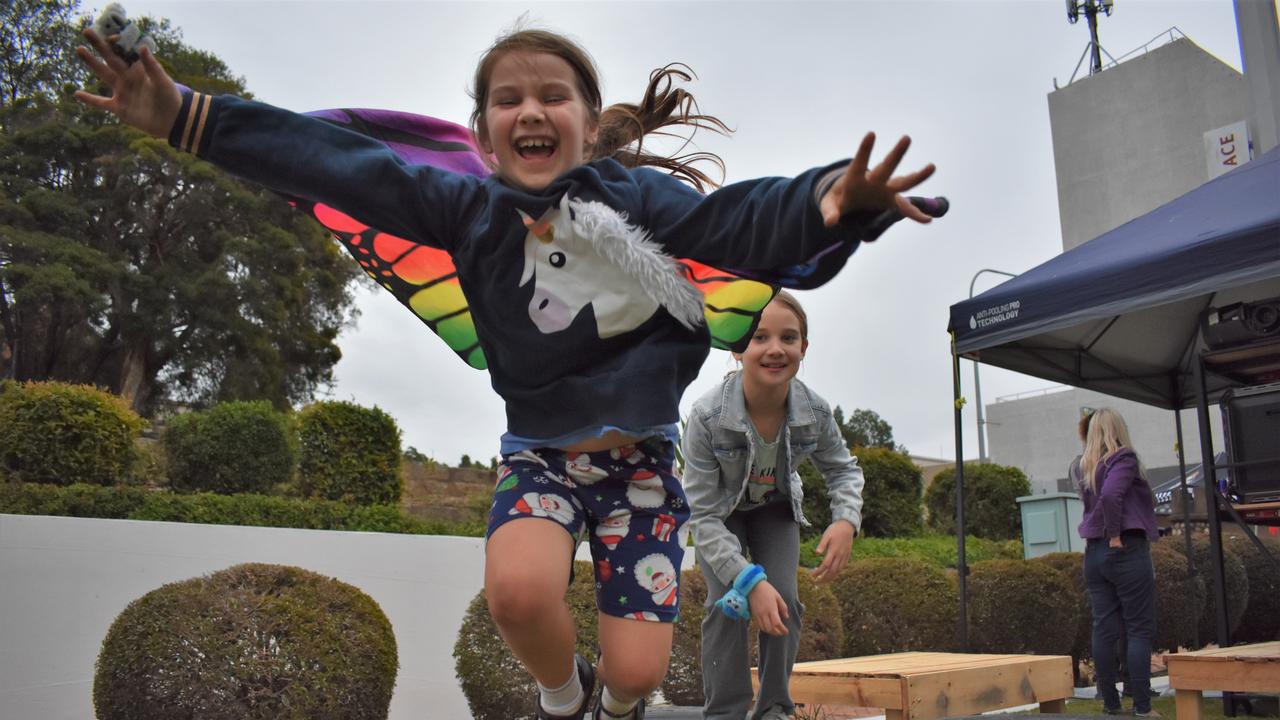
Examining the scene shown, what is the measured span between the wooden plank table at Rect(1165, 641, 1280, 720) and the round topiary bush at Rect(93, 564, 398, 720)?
3.44 meters

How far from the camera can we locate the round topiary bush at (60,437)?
21.7 ft

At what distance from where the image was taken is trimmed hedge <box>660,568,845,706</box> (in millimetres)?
5559

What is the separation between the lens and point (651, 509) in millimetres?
2389

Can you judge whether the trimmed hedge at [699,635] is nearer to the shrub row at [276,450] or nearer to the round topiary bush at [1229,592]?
the shrub row at [276,450]

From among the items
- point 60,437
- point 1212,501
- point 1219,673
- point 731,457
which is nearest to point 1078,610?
point 1212,501

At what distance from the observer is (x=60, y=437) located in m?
6.75

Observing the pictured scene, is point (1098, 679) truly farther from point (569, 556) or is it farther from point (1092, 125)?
point (1092, 125)

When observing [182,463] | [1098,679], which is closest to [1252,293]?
[1098,679]

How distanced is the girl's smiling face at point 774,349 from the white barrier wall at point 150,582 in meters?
3.53

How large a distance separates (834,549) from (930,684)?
2.76ft

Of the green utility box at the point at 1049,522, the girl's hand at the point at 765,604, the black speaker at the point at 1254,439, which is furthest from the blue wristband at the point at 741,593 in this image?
the green utility box at the point at 1049,522

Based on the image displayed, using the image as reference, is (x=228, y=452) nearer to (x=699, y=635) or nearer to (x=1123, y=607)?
(x=699, y=635)

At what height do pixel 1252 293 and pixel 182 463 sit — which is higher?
pixel 1252 293

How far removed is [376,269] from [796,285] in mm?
1228
